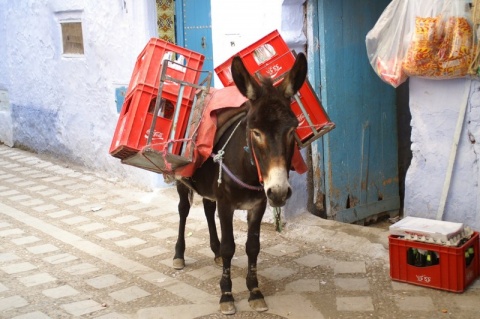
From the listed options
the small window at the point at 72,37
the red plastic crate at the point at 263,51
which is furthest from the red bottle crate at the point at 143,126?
the small window at the point at 72,37

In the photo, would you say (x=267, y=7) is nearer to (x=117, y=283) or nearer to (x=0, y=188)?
(x=117, y=283)

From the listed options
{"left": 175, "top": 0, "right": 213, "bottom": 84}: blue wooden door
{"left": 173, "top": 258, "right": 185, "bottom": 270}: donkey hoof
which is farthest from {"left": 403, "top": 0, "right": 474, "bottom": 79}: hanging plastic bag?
{"left": 175, "top": 0, "right": 213, "bottom": 84}: blue wooden door

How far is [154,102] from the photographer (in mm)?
4711

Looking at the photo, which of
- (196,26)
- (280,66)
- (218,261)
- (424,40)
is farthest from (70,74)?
(424,40)

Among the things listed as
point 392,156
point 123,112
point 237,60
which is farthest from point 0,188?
point 237,60

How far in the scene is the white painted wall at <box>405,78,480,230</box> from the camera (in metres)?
4.86

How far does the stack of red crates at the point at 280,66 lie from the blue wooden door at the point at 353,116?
4.59ft

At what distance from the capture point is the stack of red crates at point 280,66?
4676 mm

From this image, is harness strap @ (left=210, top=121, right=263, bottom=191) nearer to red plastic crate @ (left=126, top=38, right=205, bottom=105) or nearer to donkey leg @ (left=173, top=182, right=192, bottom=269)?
red plastic crate @ (left=126, top=38, right=205, bottom=105)

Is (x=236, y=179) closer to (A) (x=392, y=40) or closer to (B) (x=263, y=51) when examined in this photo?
(B) (x=263, y=51)

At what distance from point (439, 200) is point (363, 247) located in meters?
0.81

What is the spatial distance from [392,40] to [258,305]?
230 centimetres

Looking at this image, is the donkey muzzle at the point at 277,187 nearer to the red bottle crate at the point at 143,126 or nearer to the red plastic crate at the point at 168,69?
the red bottle crate at the point at 143,126

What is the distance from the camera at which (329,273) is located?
16.7 ft
